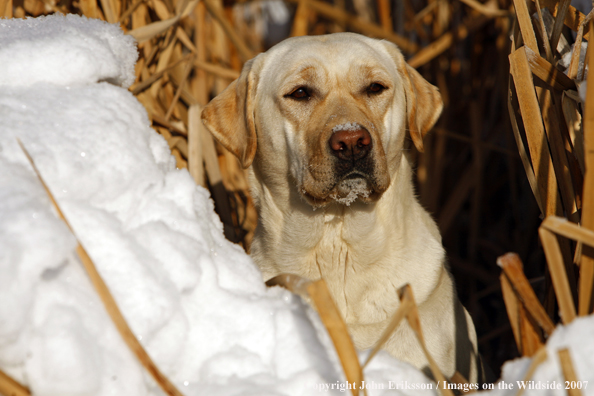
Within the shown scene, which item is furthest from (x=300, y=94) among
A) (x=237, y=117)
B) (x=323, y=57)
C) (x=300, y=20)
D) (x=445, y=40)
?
(x=300, y=20)

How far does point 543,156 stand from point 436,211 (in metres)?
2.39

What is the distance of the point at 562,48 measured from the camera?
6.60ft

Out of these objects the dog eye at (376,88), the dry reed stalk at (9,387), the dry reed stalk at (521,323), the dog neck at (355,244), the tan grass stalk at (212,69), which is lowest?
the dog neck at (355,244)

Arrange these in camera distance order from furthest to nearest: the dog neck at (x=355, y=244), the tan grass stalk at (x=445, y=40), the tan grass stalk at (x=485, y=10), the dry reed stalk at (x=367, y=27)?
the dry reed stalk at (x=367, y=27) → the tan grass stalk at (x=445, y=40) → the tan grass stalk at (x=485, y=10) → the dog neck at (x=355, y=244)

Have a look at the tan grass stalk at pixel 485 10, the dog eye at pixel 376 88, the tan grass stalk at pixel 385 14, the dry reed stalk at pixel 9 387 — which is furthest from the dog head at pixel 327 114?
the tan grass stalk at pixel 385 14

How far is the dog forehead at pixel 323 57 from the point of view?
95.3 inches

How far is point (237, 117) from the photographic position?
101 inches

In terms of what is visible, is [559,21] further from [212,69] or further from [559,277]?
[212,69]

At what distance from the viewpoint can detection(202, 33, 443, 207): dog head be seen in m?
2.11

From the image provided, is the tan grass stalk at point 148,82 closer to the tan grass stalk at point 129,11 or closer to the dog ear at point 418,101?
the tan grass stalk at point 129,11

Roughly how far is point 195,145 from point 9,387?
1.76 metres

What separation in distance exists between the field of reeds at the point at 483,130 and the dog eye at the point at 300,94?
613 mm

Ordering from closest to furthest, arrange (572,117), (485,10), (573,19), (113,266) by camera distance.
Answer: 1. (113,266)
2. (572,117)
3. (573,19)
4. (485,10)

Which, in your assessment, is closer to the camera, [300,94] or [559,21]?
[559,21]
